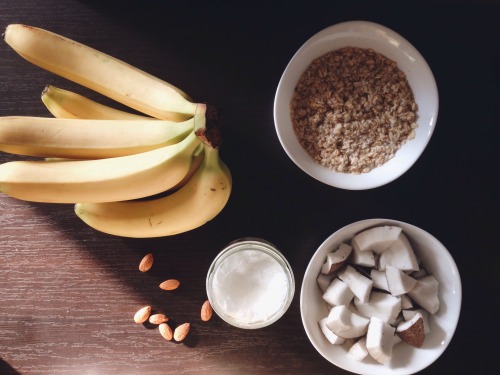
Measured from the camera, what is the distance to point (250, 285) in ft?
3.10

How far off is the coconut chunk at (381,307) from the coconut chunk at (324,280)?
0.19 feet

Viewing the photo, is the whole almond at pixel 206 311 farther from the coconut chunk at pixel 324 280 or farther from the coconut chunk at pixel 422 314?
the coconut chunk at pixel 422 314

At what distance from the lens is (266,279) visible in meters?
0.94

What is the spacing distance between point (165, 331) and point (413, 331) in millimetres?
447

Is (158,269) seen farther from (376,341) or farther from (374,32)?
(374,32)

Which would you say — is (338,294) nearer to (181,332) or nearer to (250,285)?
(250,285)

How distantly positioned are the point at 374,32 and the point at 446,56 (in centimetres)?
16

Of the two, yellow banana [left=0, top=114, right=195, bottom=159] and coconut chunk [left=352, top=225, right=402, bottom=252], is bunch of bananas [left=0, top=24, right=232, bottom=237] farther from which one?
coconut chunk [left=352, top=225, right=402, bottom=252]

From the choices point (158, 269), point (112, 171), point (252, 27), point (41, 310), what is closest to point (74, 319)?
point (41, 310)

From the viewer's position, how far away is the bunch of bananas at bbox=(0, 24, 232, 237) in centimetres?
81

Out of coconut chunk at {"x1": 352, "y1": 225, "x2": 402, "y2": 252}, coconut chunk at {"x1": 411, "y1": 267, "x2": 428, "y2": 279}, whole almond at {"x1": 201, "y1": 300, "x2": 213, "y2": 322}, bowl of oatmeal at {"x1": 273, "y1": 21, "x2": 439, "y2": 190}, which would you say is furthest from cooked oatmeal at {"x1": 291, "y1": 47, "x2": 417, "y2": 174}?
whole almond at {"x1": 201, "y1": 300, "x2": 213, "y2": 322}

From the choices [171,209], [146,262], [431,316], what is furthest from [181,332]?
[431,316]

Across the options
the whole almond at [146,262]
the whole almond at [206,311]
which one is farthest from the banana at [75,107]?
the whole almond at [206,311]

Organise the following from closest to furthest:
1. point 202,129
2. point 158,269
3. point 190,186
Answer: point 202,129 < point 190,186 < point 158,269
